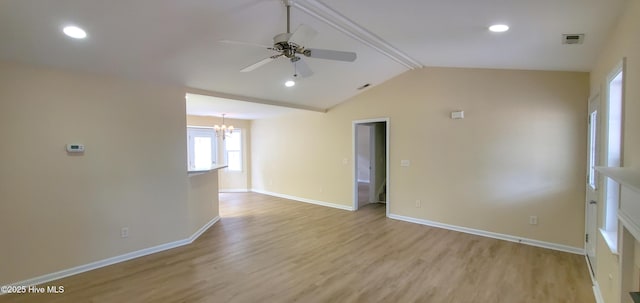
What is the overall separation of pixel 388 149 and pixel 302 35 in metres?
3.69

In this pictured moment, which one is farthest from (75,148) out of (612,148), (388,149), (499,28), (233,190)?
(233,190)

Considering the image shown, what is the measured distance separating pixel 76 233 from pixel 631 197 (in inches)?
189

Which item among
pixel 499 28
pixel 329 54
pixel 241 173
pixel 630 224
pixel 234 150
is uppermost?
pixel 499 28

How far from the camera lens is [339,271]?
10.7 ft

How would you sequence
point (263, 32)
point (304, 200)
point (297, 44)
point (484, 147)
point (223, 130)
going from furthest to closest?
point (223, 130) → point (304, 200) → point (484, 147) → point (263, 32) → point (297, 44)

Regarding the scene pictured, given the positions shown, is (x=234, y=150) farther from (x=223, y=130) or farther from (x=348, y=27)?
(x=348, y=27)

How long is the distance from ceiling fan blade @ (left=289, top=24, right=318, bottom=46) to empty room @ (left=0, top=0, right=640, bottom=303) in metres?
0.02

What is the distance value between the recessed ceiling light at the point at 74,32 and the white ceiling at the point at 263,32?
52mm

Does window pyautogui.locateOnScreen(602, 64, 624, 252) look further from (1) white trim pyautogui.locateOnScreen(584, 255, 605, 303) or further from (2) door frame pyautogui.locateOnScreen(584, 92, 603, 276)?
(1) white trim pyautogui.locateOnScreen(584, 255, 605, 303)

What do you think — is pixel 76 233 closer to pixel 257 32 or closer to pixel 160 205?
pixel 160 205

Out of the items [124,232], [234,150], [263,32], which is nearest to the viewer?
[263,32]

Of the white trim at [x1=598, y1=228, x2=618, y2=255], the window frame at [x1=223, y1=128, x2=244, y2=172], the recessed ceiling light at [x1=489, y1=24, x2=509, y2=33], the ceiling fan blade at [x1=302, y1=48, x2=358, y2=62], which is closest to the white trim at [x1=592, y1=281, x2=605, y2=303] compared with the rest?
the white trim at [x1=598, y1=228, x2=618, y2=255]

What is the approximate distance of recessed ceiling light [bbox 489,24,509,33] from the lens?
8.51 feet

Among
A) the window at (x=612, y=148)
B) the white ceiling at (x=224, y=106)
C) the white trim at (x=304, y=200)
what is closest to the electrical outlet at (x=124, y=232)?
the white ceiling at (x=224, y=106)
